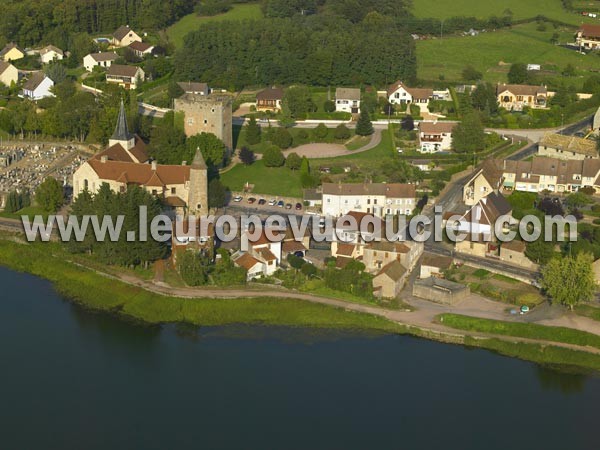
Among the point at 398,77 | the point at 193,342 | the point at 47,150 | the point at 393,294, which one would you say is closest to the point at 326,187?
the point at 393,294

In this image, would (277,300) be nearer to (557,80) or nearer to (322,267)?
(322,267)

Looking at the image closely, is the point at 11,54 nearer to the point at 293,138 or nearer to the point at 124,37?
the point at 124,37

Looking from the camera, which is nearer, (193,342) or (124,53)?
(193,342)

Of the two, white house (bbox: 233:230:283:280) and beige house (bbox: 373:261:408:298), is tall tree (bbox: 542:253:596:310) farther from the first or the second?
white house (bbox: 233:230:283:280)

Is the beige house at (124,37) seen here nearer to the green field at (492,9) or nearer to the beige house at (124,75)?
the beige house at (124,75)

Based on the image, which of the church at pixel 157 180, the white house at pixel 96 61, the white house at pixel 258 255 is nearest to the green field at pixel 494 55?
the white house at pixel 96 61

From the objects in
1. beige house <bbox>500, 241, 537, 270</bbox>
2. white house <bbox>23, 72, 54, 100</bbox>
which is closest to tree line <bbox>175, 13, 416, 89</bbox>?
white house <bbox>23, 72, 54, 100</bbox>
